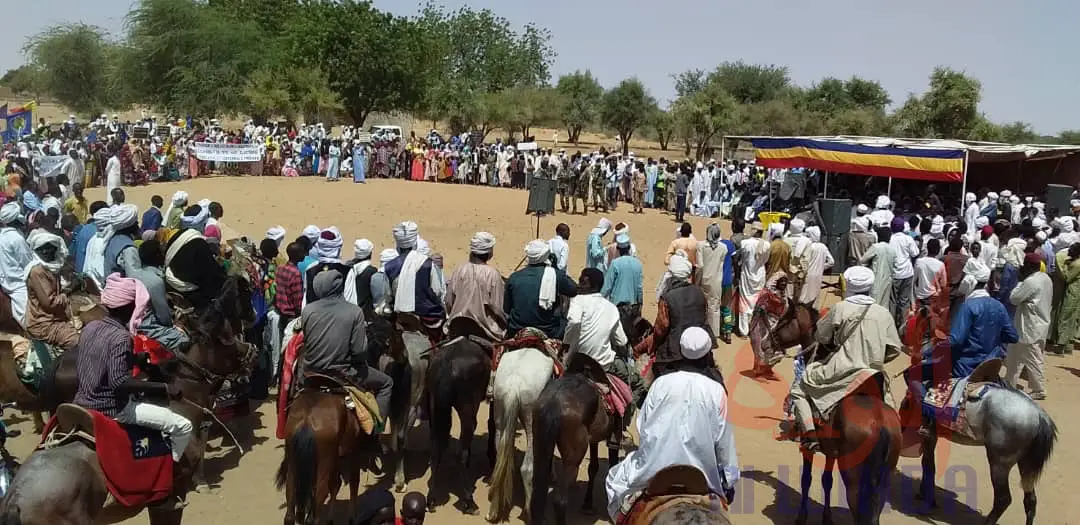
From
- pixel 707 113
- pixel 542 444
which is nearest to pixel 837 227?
pixel 542 444

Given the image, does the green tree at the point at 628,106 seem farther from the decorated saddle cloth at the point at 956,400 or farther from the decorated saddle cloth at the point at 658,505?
the decorated saddle cloth at the point at 658,505

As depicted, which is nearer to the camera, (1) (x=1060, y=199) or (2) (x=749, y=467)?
(2) (x=749, y=467)

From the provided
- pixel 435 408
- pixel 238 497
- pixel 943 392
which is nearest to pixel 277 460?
pixel 238 497

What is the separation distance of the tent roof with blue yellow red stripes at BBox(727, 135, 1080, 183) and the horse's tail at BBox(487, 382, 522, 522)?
46.6 ft

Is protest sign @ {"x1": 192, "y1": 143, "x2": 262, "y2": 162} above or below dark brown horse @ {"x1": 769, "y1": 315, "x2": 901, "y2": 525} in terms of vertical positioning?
above

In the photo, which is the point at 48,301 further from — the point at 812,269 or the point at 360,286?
the point at 812,269

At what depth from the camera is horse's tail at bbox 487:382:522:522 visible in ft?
21.0

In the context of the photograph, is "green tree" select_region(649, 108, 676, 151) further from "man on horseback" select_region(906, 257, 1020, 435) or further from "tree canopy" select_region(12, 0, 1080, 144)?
"man on horseback" select_region(906, 257, 1020, 435)

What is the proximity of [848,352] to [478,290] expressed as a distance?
3.26m

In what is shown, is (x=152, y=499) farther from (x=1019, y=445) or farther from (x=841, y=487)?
(x=1019, y=445)

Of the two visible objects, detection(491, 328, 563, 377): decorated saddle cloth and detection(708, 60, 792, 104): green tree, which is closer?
detection(491, 328, 563, 377): decorated saddle cloth

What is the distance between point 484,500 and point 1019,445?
14.0 ft

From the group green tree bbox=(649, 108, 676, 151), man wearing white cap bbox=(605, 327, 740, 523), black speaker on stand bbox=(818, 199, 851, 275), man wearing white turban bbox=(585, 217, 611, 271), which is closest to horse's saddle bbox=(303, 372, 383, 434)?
man wearing white cap bbox=(605, 327, 740, 523)

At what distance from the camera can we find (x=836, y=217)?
1645 centimetres
